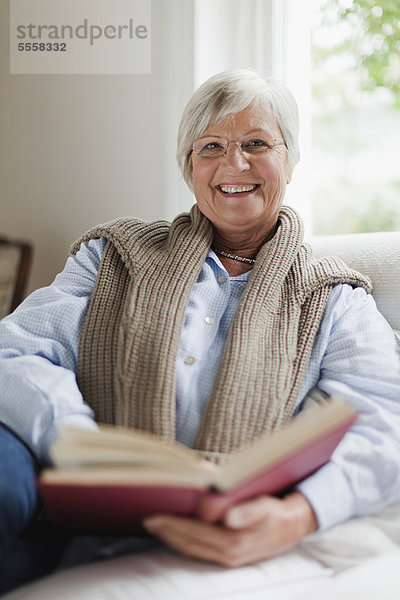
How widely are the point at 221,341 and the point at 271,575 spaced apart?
49cm

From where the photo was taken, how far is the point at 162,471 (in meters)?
0.68

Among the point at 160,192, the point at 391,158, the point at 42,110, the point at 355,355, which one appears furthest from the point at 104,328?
the point at 391,158

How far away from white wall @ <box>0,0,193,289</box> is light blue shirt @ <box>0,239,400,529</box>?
0.76 m

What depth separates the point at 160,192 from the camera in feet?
6.72

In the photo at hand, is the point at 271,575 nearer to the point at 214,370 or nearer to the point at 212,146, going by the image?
the point at 214,370

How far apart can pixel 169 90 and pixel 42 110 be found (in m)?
0.48

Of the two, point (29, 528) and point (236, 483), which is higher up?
point (236, 483)

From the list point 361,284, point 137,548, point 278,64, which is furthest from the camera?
point 278,64

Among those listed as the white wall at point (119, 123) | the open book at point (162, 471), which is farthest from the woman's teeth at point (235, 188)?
the open book at point (162, 471)

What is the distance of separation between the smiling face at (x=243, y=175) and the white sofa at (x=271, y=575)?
0.70 m

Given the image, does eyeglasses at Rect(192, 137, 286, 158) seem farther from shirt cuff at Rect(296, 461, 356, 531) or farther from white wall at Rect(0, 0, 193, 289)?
shirt cuff at Rect(296, 461, 356, 531)

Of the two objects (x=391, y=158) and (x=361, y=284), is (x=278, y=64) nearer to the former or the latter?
(x=361, y=284)

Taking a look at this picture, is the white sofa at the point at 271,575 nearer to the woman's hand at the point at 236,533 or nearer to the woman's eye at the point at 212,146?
the woman's hand at the point at 236,533

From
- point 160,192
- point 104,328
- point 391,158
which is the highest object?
point 391,158
